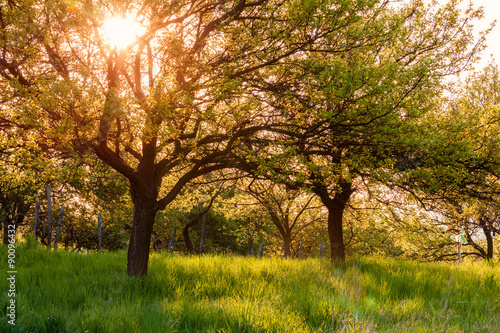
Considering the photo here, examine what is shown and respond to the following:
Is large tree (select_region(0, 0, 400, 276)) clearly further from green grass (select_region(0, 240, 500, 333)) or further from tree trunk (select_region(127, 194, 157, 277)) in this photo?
green grass (select_region(0, 240, 500, 333))

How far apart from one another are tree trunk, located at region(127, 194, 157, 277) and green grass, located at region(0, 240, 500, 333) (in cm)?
45

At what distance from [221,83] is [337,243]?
8067 millimetres

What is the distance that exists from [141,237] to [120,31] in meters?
4.99

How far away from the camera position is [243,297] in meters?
5.61

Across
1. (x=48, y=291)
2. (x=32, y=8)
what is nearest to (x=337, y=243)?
(x=48, y=291)

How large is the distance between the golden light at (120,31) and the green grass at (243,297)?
16.2ft

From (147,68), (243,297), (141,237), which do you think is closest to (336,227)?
(141,237)

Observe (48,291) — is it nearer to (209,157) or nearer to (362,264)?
(209,157)

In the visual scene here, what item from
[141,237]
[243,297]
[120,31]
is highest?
[120,31]

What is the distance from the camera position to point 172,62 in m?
7.67

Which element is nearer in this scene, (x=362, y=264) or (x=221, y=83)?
(x=221, y=83)

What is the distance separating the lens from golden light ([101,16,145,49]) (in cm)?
595

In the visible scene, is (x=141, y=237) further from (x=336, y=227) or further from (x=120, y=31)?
(x=336, y=227)

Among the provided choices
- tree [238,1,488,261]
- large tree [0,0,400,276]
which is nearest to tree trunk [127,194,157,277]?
large tree [0,0,400,276]
